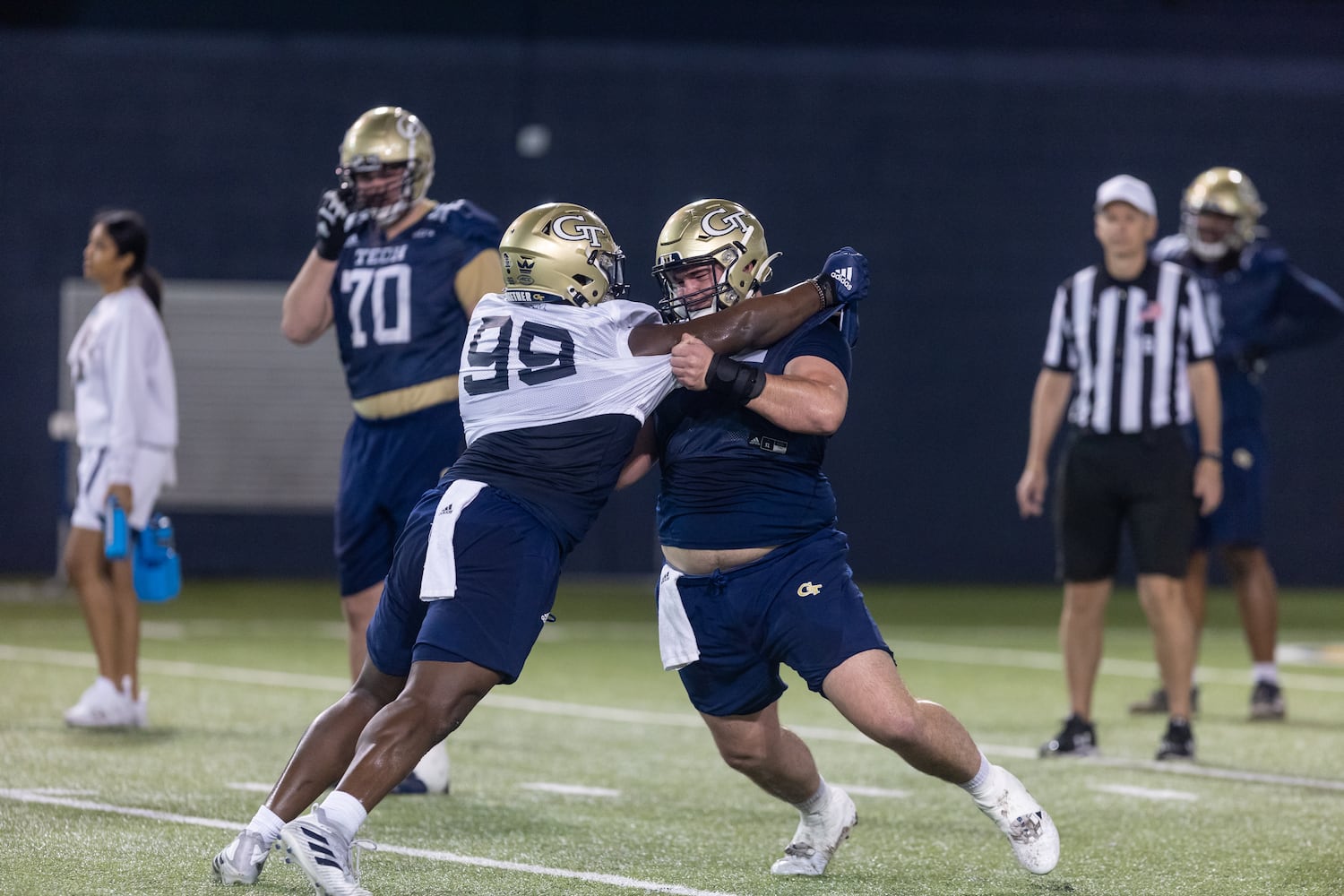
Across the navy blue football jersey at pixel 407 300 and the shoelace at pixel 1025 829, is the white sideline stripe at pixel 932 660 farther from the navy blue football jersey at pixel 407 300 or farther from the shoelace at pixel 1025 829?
the shoelace at pixel 1025 829

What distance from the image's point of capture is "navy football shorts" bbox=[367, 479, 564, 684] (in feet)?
12.7

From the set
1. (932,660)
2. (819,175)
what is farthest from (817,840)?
(819,175)

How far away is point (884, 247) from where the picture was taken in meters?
14.1

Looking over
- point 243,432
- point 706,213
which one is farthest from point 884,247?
point 706,213

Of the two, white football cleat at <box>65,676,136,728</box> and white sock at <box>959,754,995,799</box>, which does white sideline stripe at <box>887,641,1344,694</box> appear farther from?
white sock at <box>959,754,995,799</box>

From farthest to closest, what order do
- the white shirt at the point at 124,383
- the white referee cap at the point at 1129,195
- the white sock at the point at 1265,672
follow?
the white sock at the point at 1265,672
the white shirt at the point at 124,383
the white referee cap at the point at 1129,195

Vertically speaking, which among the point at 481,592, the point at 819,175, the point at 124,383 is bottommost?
the point at 481,592

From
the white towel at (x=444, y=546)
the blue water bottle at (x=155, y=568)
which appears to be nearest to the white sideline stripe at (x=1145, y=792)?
the white towel at (x=444, y=546)

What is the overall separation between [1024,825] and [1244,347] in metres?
4.25

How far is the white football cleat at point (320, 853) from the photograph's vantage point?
368cm

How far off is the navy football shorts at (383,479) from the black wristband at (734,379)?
163 centimetres

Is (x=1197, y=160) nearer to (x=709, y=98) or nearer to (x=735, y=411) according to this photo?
(x=709, y=98)

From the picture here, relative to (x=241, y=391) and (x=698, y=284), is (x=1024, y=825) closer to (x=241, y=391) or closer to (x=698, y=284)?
(x=698, y=284)

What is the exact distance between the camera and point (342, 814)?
3717 mm
